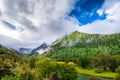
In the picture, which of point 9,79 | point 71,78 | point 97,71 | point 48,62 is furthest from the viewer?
point 97,71

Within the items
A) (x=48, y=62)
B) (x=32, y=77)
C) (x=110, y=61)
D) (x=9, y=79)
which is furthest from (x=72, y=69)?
(x=110, y=61)

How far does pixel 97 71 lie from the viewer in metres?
182

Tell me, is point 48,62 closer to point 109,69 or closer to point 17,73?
point 17,73

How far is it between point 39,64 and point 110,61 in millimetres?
82927

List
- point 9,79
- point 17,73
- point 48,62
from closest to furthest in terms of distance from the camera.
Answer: point 9,79 < point 17,73 < point 48,62

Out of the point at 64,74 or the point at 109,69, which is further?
the point at 109,69

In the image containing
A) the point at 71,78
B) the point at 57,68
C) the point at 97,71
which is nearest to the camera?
the point at 71,78

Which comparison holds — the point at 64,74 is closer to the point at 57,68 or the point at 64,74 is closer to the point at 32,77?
the point at 57,68

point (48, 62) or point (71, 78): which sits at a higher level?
point (48, 62)

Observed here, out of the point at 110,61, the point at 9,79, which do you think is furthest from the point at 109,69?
the point at 9,79

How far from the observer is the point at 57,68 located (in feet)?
385

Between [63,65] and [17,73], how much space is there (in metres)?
55.2

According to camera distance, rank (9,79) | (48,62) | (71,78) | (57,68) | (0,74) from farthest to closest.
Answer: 1. (48,62)
2. (57,68)
3. (71,78)
4. (0,74)
5. (9,79)

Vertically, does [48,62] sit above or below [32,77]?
above
